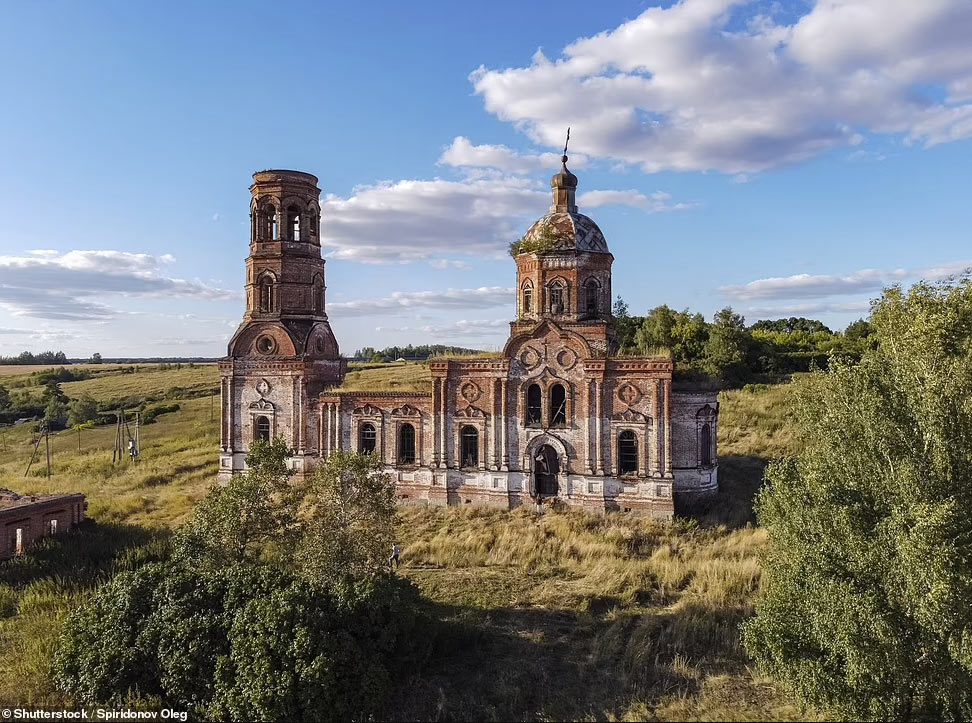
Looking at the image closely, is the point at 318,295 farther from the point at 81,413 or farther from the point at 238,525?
the point at 81,413

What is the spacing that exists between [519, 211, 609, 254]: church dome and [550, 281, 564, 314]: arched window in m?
1.47

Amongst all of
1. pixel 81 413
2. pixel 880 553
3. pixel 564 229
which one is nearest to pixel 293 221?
pixel 564 229

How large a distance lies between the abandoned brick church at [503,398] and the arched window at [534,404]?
0.05 metres

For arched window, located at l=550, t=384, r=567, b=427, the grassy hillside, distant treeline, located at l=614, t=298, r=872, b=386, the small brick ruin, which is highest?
distant treeline, located at l=614, t=298, r=872, b=386

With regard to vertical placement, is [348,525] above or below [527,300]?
below

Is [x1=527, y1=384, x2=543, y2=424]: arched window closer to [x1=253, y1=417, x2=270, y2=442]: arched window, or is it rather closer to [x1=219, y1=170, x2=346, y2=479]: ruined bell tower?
[x1=219, y1=170, x2=346, y2=479]: ruined bell tower

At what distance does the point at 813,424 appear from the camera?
12.4 m

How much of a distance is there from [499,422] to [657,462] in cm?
590

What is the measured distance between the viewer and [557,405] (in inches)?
944

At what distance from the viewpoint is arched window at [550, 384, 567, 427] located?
23.8 meters

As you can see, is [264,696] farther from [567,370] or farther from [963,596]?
[567,370]

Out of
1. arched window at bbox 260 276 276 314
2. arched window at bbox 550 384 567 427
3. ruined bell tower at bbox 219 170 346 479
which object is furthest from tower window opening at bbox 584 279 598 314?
arched window at bbox 260 276 276 314

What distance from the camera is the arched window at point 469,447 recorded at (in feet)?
81.1

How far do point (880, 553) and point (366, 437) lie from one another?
19444 mm
